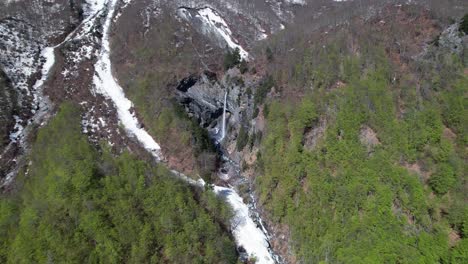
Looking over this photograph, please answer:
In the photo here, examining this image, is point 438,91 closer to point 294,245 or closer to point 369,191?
point 369,191

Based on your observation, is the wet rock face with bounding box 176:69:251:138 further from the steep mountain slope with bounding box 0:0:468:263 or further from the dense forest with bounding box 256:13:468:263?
the dense forest with bounding box 256:13:468:263

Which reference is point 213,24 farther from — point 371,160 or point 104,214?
point 104,214

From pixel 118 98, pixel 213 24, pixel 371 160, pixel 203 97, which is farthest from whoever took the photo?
pixel 213 24

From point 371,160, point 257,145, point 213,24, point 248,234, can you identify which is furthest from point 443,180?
point 213,24

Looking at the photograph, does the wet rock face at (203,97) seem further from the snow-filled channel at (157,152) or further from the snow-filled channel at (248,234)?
the snow-filled channel at (248,234)

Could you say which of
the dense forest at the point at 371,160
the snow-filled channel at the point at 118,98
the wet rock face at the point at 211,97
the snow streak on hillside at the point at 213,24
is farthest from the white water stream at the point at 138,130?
the snow streak on hillside at the point at 213,24

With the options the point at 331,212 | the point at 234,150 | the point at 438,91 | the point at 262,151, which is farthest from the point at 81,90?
the point at 438,91
